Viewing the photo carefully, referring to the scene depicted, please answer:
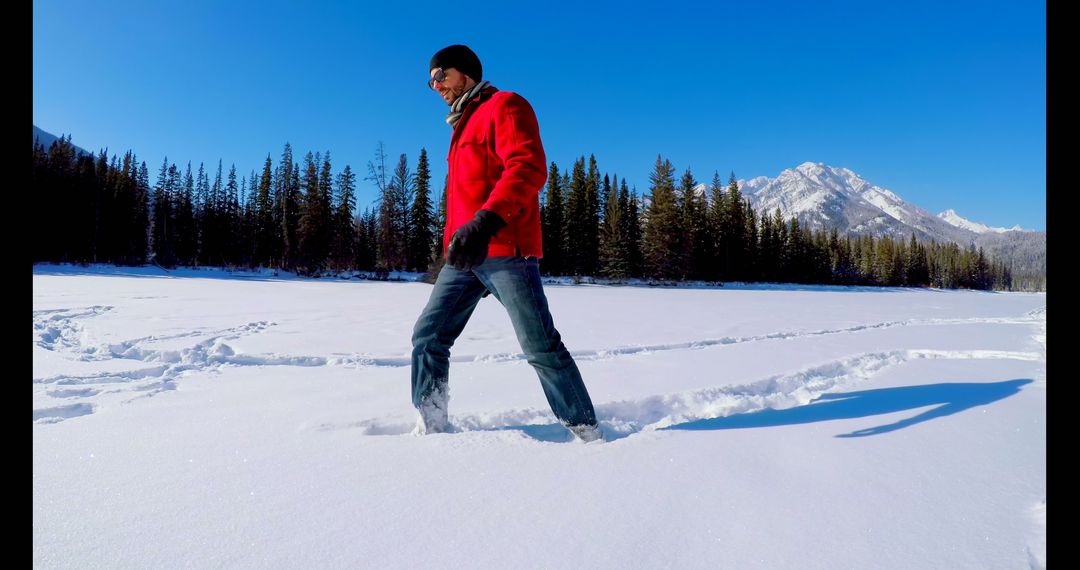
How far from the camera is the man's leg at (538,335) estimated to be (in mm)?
1914

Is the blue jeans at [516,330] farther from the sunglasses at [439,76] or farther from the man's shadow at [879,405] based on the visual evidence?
the sunglasses at [439,76]

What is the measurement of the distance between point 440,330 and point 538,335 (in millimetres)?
473

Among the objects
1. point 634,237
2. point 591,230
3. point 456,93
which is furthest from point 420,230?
point 456,93

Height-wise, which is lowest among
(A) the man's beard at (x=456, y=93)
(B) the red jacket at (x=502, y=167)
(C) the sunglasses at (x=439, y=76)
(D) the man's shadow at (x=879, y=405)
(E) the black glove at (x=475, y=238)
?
(D) the man's shadow at (x=879, y=405)

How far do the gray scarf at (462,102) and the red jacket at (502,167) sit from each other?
0.03 meters

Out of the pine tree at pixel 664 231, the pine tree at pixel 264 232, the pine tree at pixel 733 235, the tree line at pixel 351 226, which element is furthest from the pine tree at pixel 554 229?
the pine tree at pixel 264 232

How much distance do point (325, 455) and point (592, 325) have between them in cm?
527

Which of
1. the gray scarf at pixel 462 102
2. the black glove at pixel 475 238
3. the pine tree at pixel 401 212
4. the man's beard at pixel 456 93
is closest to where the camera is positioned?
the black glove at pixel 475 238

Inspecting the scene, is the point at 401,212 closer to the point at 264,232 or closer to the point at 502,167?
the point at 264,232

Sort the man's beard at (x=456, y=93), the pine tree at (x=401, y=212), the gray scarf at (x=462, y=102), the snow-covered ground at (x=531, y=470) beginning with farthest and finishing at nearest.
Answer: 1. the pine tree at (x=401, y=212)
2. the man's beard at (x=456, y=93)
3. the gray scarf at (x=462, y=102)
4. the snow-covered ground at (x=531, y=470)

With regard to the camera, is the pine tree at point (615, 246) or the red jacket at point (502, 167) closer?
the red jacket at point (502, 167)

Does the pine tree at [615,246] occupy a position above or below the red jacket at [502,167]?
above

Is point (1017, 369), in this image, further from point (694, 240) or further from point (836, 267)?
point (836, 267)

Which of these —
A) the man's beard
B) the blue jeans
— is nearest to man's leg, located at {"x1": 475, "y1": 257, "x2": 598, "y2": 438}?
the blue jeans
